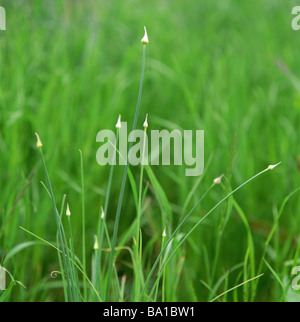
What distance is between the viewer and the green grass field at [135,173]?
2.39 ft

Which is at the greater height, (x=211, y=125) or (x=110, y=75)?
(x=110, y=75)

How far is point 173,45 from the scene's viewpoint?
Answer: 2010mm

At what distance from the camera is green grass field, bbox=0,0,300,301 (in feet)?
2.39

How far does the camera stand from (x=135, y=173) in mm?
1265

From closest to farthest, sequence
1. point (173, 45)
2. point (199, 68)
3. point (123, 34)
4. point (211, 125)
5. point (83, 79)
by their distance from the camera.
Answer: point (211, 125)
point (83, 79)
point (199, 68)
point (123, 34)
point (173, 45)

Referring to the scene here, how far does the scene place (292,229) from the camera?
3.21ft

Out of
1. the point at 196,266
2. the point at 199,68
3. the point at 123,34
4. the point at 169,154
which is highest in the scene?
the point at 123,34

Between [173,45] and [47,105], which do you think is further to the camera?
[173,45]

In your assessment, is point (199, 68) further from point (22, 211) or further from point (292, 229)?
point (22, 211)

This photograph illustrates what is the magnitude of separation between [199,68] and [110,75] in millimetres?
443

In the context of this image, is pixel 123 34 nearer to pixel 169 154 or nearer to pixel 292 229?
pixel 169 154
